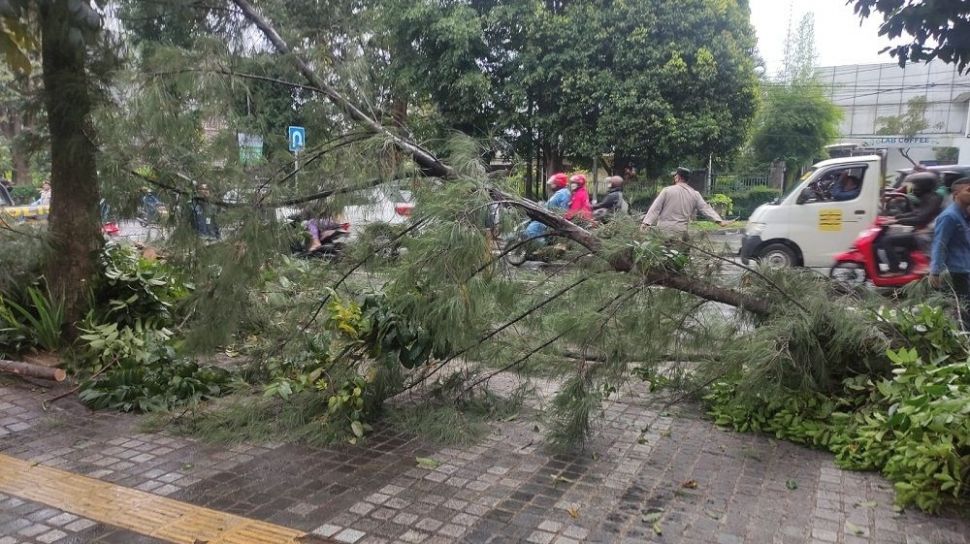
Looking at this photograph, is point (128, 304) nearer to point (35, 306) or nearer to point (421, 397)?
point (35, 306)

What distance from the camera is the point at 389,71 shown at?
5.86 meters

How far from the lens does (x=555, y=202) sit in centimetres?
620

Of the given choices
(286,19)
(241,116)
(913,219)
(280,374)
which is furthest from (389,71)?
(913,219)

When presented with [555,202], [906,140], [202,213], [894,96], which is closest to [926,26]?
[555,202]

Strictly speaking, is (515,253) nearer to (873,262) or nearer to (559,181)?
(559,181)

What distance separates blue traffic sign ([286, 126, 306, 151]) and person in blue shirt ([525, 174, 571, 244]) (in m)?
1.69

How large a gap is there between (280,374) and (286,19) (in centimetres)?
263

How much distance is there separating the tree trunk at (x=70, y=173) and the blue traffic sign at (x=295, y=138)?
1.54m

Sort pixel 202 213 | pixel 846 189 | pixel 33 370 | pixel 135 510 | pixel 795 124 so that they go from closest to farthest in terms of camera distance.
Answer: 1. pixel 135 510
2. pixel 202 213
3. pixel 33 370
4. pixel 846 189
5. pixel 795 124

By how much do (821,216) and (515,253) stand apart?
25.0ft

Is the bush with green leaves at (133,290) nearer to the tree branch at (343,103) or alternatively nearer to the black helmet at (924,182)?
the tree branch at (343,103)

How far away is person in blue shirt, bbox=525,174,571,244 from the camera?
441cm

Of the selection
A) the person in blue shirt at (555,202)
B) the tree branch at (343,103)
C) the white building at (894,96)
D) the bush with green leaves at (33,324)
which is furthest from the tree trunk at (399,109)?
the white building at (894,96)

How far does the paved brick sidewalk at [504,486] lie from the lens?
3.20m
